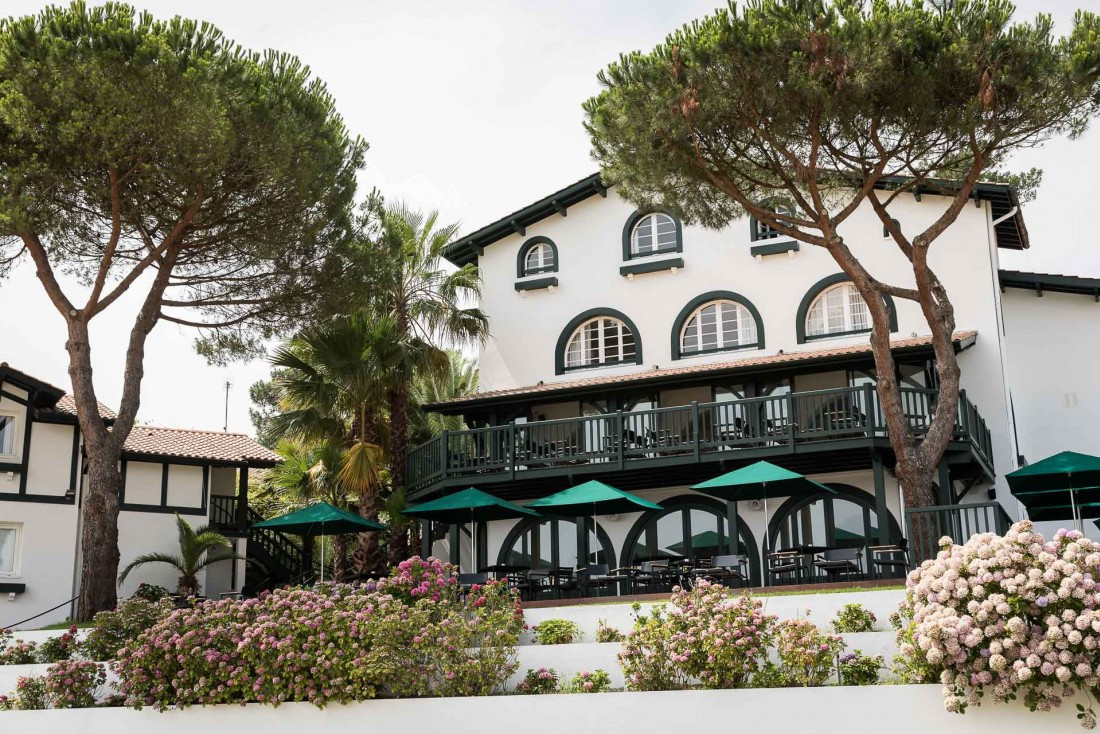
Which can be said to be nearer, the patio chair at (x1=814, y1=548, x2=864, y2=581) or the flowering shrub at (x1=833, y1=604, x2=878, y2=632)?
the flowering shrub at (x1=833, y1=604, x2=878, y2=632)

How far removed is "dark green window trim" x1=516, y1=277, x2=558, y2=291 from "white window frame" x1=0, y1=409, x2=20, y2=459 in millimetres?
11432

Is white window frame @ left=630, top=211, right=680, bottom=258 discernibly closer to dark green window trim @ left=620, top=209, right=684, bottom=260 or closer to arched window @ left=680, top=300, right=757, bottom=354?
dark green window trim @ left=620, top=209, right=684, bottom=260

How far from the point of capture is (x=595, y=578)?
71.2 ft

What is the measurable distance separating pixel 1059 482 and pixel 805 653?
7632 mm

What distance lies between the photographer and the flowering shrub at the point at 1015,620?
Answer: 12.2 m

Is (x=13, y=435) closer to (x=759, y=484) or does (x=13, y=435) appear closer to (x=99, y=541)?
(x=99, y=541)

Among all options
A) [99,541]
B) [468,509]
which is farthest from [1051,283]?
[99,541]

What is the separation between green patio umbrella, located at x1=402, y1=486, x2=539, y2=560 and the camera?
22433 mm

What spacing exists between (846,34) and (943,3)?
163 cm

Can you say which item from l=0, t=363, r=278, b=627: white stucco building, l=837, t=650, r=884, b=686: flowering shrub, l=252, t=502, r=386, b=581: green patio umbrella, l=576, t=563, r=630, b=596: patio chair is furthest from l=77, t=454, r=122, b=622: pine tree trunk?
l=837, t=650, r=884, b=686: flowering shrub

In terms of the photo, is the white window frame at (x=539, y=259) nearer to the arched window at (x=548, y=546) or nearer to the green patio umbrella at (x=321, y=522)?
the arched window at (x=548, y=546)

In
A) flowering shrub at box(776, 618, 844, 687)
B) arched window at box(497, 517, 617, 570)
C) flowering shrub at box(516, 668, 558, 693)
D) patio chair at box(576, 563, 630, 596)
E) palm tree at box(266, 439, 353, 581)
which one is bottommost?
flowering shrub at box(516, 668, 558, 693)

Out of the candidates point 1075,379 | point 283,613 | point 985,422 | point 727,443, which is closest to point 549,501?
point 727,443

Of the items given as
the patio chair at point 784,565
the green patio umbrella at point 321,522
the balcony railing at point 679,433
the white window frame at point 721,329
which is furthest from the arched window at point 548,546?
the white window frame at point 721,329
